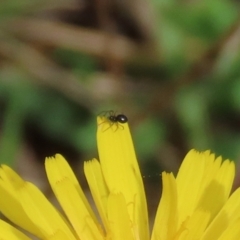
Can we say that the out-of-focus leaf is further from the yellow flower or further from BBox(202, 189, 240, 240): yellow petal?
BBox(202, 189, 240, 240): yellow petal

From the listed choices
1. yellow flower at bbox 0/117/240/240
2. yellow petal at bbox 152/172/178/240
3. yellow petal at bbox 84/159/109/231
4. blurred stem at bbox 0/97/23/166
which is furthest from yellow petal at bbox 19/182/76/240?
blurred stem at bbox 0/97/23/166

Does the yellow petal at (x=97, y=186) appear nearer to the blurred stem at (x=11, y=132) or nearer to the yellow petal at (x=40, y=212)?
the yellow petal at (x=40, y=212)

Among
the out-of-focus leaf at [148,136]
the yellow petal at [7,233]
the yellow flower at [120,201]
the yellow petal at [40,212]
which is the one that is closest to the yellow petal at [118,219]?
the yellow flower at [120,201]

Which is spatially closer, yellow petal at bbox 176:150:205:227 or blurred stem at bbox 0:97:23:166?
yellow petal at bbox 176:150:205:227

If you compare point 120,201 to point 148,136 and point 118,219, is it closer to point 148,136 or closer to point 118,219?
point 118,219

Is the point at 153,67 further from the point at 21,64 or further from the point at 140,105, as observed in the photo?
the point at 21,64

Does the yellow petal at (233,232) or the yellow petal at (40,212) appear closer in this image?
the yellow petal at (233,232)

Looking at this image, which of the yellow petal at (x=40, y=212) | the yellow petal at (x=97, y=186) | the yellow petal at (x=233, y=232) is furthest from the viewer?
the yellow petal at (x=97, y=186)

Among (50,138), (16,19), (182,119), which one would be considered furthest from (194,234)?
(16,19)
